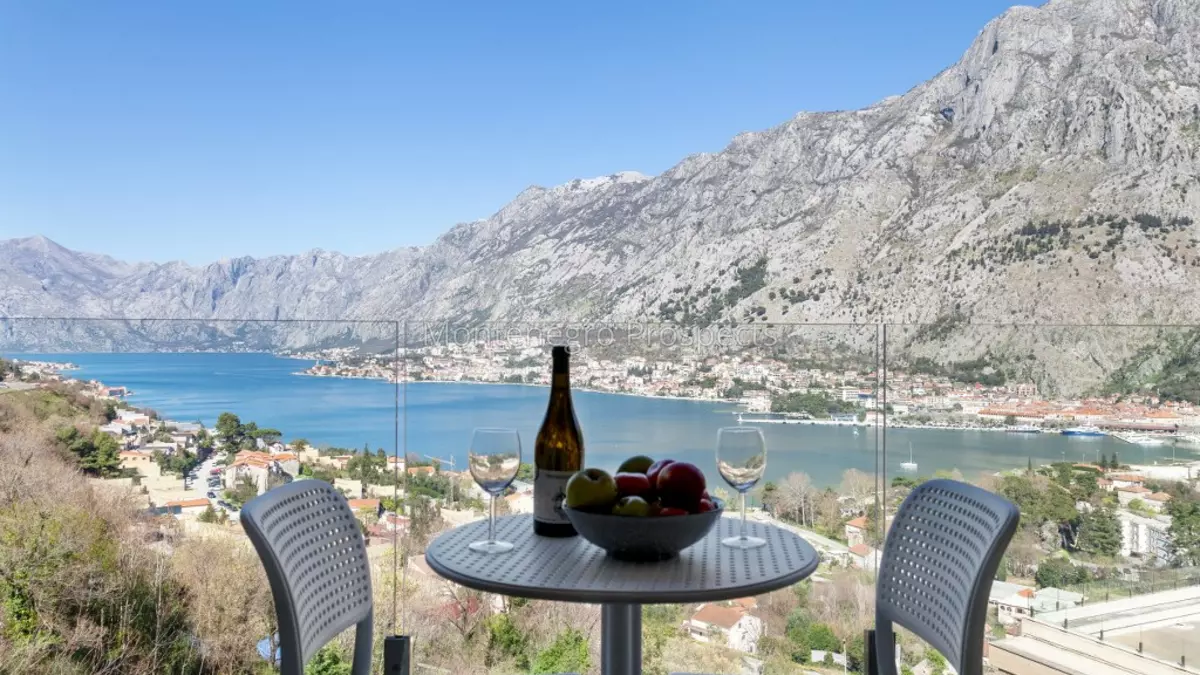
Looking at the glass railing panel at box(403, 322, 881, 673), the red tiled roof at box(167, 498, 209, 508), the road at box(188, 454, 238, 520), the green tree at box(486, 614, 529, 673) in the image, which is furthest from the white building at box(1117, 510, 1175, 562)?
the red tiled roof at box(167, 498, 209, 508)

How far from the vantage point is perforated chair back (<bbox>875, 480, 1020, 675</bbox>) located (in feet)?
3.78

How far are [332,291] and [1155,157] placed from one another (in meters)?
20.3

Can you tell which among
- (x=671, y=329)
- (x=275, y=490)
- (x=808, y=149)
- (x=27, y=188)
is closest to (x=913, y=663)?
(x=671, y=329)

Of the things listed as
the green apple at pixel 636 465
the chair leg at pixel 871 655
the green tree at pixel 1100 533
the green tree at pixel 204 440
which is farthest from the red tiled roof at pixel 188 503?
the green tree at pixel 1100 533

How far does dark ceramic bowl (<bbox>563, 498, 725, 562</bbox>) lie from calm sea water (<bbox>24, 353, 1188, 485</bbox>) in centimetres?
145

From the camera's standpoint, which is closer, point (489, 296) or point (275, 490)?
point (275, 490)

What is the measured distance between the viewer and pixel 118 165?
22406mm

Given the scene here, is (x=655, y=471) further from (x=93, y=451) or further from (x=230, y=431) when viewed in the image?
(x=93, y=451)

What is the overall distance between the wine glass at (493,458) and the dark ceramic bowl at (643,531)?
0.21 meters

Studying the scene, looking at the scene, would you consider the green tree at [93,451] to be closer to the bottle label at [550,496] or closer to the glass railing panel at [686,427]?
the glass railing panel at [686,427]

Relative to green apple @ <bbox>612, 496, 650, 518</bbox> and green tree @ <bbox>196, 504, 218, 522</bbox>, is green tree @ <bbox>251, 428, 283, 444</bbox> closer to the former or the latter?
green tree @ <bbox>196, 504, 218, 522</bbox>

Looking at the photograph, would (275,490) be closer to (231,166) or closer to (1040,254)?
(1040,254)

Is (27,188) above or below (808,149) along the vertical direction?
below

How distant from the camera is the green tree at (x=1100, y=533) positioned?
9.67 ft
